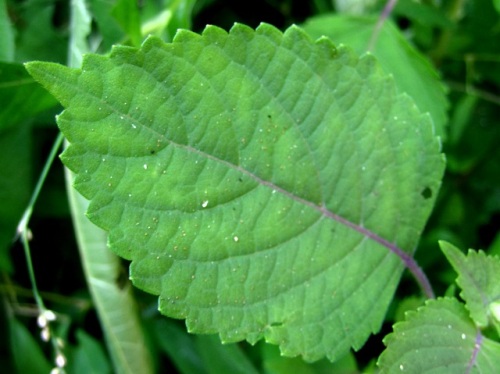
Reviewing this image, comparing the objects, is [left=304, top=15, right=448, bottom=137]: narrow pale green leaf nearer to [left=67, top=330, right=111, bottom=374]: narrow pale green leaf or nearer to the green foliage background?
the green foliage background

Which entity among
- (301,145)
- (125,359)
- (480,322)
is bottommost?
(125,359)

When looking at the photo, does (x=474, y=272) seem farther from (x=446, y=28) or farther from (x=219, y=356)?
(x=446, y=28)

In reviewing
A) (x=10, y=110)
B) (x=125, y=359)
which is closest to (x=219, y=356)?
(x=125, y=359)

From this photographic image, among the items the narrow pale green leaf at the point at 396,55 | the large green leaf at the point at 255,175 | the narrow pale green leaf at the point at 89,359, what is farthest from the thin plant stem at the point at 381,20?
the narrow pale green leaf at the point at 89,359

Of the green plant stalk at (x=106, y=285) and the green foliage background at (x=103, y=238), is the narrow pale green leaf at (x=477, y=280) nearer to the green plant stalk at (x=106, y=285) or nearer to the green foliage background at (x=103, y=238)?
the green foliage background at (x=103, y=238)

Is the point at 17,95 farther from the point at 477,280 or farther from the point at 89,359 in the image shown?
the point at 477,280

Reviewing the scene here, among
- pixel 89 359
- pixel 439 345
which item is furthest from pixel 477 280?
pixel 89 359
